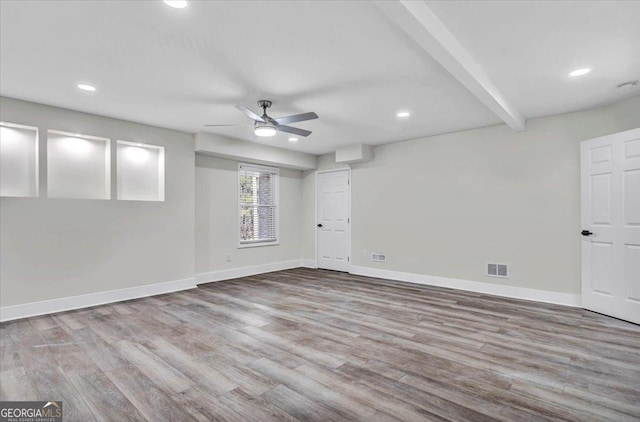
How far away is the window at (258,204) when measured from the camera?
6.61 m

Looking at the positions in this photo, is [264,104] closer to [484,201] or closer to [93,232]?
[93,232]

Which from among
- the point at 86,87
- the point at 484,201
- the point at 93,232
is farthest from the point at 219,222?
the point at 484,201

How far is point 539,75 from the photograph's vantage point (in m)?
3.19

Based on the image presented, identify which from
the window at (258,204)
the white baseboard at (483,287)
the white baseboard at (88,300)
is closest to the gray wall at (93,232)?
the white baseboard at (88,300)

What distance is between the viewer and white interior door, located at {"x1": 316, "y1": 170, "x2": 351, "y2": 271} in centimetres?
700

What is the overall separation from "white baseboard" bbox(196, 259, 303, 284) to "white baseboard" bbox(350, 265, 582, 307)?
1.78m

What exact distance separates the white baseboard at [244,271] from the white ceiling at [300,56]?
298 centimetres

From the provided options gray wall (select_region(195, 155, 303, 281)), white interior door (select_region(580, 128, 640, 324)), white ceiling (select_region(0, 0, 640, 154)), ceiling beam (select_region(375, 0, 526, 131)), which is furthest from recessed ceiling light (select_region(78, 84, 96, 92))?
white interior door (select_region(580, 128, 640, 324))

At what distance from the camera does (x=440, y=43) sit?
228cm

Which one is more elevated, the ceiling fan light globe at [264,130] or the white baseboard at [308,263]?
the ceiling fan light globe at [264,130]

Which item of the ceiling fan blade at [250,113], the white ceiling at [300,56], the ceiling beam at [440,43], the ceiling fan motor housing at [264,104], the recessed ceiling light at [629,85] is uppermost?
the white ceiling at [300,56]

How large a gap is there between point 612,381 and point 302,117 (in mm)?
3627

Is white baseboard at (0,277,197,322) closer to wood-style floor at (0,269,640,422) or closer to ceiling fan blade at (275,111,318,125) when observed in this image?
wood-style floor at (0,269,640,422)

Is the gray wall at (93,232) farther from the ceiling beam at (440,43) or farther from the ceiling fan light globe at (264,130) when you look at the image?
the ceiling beam at (440,43)
